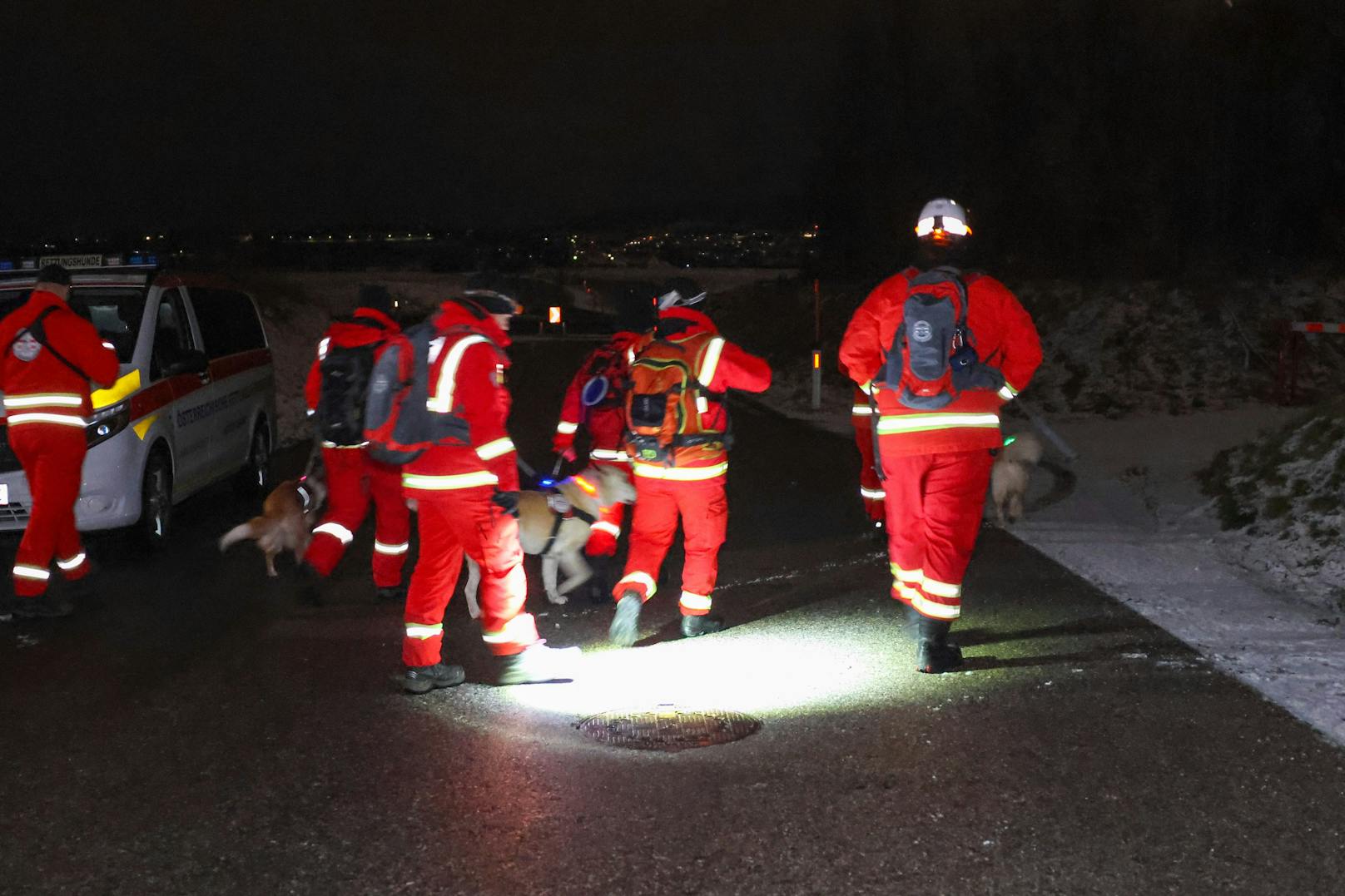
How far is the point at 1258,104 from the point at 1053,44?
20.4ft

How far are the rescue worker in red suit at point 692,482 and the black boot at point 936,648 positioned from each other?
1.17m

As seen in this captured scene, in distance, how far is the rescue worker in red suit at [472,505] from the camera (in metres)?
5.85

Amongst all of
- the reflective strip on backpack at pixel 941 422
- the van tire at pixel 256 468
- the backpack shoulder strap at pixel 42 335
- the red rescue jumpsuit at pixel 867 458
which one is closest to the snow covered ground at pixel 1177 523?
the red rescue jumpsuit at pixel 867 458

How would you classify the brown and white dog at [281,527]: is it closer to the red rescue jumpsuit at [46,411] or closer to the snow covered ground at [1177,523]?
the red rescue jumpsuit at [46,411]

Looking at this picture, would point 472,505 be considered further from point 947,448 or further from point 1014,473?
point 1014,473

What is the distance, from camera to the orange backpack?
22.0ft

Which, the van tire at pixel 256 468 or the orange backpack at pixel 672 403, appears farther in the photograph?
the van tire at pixel 256 468

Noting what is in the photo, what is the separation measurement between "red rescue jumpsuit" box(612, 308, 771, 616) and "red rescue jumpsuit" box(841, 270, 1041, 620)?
0.74 metres

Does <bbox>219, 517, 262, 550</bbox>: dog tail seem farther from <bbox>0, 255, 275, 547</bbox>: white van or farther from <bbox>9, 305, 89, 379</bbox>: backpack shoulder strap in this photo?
<bbox>9, 305, 89, 379</bbox>: backpack shoulder strap

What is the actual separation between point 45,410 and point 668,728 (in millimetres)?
4511

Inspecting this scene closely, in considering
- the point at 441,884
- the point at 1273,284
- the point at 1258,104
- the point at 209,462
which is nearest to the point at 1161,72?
the point at 1258,104

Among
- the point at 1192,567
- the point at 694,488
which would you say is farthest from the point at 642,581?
the point at 1192,567

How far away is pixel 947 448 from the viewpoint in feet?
20.4

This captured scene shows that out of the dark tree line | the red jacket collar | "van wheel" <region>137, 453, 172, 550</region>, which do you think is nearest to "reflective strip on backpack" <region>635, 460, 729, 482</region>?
the red jacket collar
